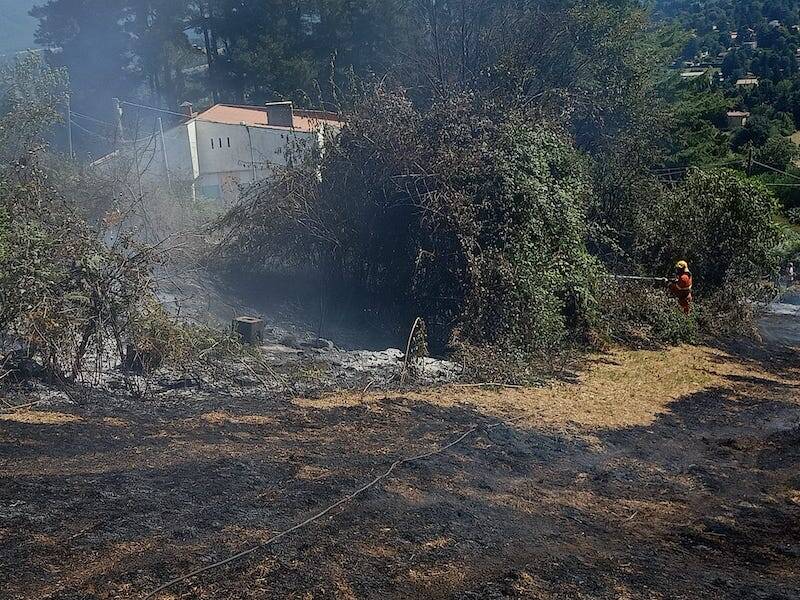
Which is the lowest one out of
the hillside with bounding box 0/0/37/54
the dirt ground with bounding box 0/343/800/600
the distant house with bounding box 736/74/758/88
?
the dirt ground with bounding box 0/343/800/600

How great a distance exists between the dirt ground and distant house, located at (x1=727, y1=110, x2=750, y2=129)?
1544 inches

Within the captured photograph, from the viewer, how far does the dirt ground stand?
4922 mm

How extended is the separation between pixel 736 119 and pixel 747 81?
12.4 meters

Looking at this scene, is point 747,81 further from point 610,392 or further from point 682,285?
point 610,392

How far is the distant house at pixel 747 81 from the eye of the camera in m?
53.3

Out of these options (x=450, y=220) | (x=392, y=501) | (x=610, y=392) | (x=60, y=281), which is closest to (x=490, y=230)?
(x=450, y=220)

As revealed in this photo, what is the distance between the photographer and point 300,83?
118 feet

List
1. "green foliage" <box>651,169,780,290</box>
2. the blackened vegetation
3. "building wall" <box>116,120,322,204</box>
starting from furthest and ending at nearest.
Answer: "building wall" <box>116,120,322,204</box> → "green foliage" <box>651,169,780,290</box> → the blackened vegetation

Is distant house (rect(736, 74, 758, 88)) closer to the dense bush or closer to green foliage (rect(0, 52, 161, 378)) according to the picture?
the dense bush

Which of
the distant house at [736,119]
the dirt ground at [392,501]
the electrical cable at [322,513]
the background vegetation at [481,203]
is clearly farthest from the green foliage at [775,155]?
the electrical cable at [322,513]

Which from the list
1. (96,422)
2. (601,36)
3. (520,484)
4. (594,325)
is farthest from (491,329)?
(601,36)

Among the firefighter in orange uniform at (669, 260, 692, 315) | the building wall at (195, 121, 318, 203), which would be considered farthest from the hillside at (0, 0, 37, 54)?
the firefighter in orange uniform at (669, 260, 692, 315)

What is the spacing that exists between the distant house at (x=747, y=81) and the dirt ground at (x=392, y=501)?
48169 millimetres

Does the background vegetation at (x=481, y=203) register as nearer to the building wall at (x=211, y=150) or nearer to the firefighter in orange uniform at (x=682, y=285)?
the firefighter in orange uniform at (x=682, y=285)
